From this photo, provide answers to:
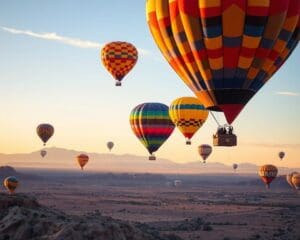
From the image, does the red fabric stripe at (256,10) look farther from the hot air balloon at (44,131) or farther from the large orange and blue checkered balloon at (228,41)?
the hot air balloon at (44,131)

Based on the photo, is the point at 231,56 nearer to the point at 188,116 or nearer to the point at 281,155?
the point at 188,116

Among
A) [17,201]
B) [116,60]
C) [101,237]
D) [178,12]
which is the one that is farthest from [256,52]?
[116,60]

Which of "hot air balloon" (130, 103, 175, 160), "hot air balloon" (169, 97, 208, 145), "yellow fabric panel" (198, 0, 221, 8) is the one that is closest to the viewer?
"yellow fabric panel" (198, 0, 221, 8)

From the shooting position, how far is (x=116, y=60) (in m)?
68.7

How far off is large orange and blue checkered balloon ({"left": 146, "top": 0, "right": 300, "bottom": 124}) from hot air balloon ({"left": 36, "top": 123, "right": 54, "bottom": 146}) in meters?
72.6

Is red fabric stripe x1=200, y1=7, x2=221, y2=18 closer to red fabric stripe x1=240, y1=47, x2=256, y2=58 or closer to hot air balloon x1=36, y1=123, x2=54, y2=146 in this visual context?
red fabric stripe x1=240, y1=47, x2=256, y2=58

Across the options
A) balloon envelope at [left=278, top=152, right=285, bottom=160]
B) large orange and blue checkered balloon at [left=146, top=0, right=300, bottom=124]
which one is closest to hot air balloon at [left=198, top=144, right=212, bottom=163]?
balloon envelope at [left=278, top=152, right=285, bottom=160]

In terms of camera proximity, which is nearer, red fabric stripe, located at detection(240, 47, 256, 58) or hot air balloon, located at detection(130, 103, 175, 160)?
red fabric stripe, located at detection(240, 47, 256, 58)

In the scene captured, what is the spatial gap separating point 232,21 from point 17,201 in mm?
18420

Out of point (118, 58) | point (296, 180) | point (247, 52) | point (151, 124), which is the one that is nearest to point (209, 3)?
point (247, 52)

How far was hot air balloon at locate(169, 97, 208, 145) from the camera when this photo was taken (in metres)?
66.4

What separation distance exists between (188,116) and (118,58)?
38.9ft

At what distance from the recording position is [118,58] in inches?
2709

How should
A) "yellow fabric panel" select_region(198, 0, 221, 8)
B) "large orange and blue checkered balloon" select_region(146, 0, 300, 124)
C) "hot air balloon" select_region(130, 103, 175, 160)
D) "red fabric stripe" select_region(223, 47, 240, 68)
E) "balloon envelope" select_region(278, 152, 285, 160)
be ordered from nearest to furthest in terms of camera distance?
1. "yellow fabric panel" select_region(198, 0, 221, 8)
2. "large orange and blue checkered balloon" select_region(146, 0, 300, 124)
3. "red fabric stripe" select_region(223, 47, 240, 68)
4. "hot air balloon" select_region(130, 103, 175, 160)
5. "balloon envelope" select_region(278, 152, 285, 160)
